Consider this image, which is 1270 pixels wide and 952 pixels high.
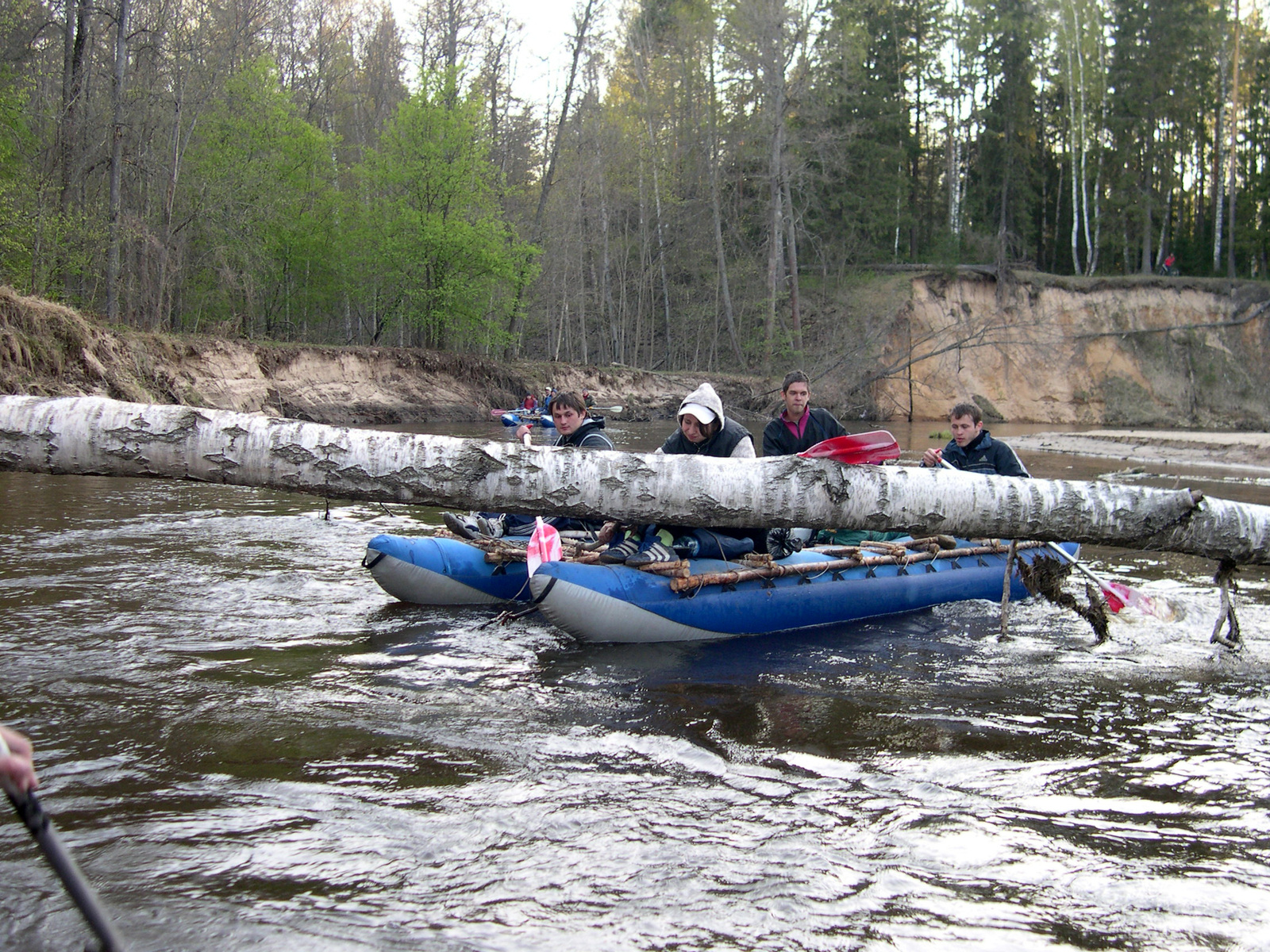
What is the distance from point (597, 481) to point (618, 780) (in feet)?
5.78

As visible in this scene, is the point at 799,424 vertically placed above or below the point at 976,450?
above

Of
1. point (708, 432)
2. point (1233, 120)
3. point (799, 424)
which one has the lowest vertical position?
point (708, 432)

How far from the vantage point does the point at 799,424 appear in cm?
816

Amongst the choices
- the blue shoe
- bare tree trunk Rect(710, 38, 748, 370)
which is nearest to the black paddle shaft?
the blue shoe

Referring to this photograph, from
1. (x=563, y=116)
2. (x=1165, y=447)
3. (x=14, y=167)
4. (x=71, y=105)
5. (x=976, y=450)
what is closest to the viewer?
(x=976, y=450)

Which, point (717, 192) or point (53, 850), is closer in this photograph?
point (53, 850)

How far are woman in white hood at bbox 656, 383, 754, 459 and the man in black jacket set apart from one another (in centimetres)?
149

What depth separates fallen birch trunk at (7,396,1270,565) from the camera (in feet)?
15.9

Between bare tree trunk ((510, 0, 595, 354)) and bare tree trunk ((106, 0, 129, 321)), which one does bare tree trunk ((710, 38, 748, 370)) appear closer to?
bare tree trunk ((510, 0, 595, 354))

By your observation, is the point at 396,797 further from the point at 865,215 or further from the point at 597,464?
the point at 865,215

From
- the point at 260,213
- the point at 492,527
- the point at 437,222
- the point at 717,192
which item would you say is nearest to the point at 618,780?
the point at 492,527

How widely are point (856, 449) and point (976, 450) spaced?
3166mm

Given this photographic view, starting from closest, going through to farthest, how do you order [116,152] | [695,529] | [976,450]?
[695,529] < [976,450] < [116,152]

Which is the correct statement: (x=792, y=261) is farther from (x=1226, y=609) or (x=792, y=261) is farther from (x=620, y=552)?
(x=620, y=552)
